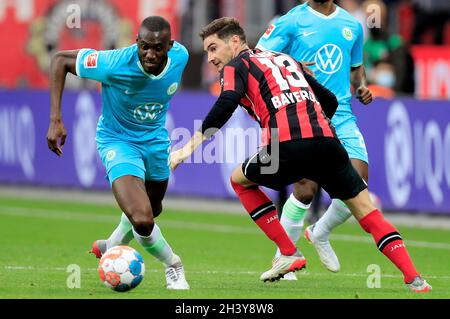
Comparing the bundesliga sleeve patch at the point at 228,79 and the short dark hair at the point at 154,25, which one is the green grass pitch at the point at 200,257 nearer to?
the bundesliga sleeve patch at the point at 228,79

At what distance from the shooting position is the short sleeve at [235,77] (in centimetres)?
944

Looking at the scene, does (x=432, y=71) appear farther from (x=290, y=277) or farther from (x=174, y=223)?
(x=290, y=277)

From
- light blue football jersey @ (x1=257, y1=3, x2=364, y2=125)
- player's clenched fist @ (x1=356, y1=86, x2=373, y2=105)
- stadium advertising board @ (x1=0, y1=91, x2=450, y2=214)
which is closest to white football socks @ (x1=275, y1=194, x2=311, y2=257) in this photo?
light blue football jersey @ (x1=257, y1=3, x2=364, y2=125)

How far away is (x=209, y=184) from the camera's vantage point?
63.0 ft

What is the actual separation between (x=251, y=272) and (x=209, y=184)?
25.1 ft

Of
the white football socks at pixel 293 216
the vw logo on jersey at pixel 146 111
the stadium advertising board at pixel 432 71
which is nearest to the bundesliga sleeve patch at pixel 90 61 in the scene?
the vw logo on jersey at pixel 146 111

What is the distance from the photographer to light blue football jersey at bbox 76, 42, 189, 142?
32.8 feet

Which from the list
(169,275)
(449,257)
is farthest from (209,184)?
(169,275)

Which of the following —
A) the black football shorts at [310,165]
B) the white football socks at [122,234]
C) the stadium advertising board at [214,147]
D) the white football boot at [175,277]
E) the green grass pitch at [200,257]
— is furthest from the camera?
the stadium advertising board at [214,147]

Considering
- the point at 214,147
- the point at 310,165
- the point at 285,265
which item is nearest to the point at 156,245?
the point at 285,265

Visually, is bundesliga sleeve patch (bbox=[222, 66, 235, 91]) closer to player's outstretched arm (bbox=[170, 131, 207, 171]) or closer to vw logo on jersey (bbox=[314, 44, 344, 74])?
player's outstretched arm (bbox=[170, 131, 207, 171])

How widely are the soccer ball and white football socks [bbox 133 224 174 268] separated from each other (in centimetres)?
41

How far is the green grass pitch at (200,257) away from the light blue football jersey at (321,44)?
1.73 m
